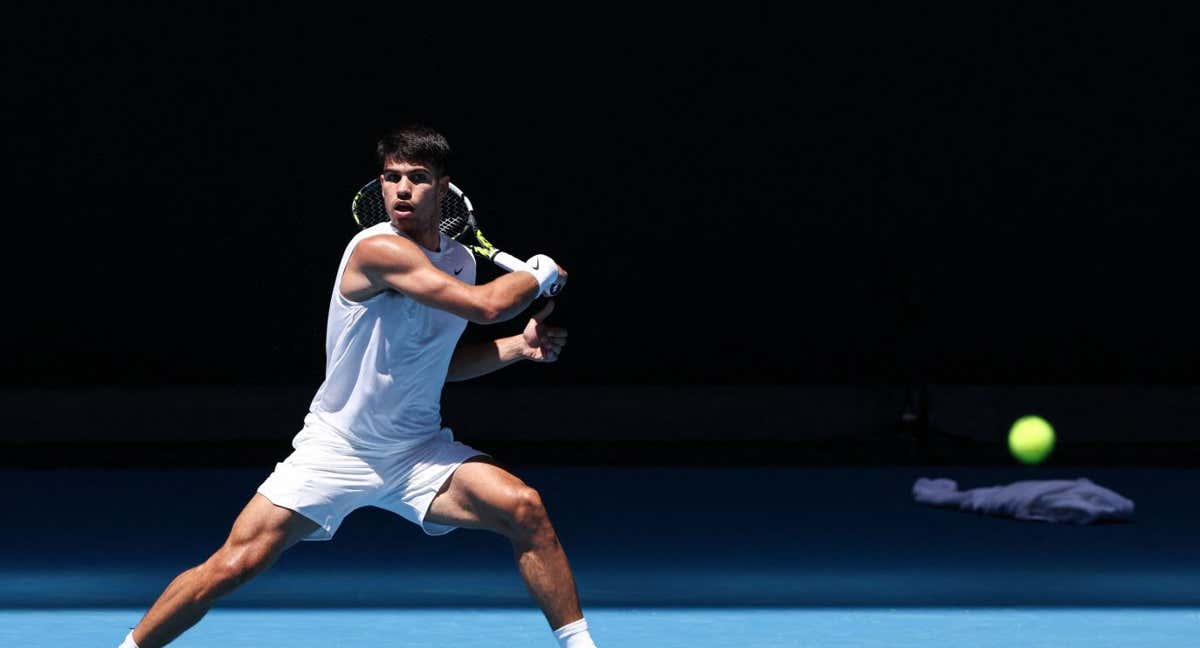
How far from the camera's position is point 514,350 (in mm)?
3912

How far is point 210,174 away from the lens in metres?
10.3

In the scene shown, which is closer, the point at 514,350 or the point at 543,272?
the point at 543,272

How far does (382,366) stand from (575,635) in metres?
0.65

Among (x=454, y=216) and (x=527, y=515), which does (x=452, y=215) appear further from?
(x=527, y=515)

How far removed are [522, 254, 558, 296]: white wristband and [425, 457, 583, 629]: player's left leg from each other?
0.37 metres

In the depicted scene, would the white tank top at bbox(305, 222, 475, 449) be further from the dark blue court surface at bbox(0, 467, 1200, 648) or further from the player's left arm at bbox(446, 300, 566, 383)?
the dark blue court surface at bbox(0, 467, 1200, 648)

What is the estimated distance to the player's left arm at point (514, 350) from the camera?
383cm

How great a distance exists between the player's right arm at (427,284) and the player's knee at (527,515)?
1.14 ft

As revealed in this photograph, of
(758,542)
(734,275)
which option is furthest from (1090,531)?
(734,275)

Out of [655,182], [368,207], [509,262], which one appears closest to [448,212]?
[368,207]

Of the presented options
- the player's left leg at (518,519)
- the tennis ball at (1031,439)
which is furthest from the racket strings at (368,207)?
the tennis ball at (1031,439)

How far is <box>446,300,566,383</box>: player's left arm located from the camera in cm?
383

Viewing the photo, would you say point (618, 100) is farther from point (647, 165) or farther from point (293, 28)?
point (293, 28)

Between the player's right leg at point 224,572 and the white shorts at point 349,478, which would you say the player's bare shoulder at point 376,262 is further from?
the player's right leg at point 224,572
